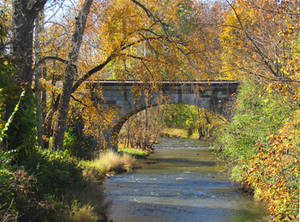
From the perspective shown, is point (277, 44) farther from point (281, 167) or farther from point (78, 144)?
point (78, 144)

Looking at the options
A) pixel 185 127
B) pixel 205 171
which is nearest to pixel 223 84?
pixel 205 171

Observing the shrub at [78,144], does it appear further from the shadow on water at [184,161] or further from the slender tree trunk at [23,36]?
the slender tree trunk at [23,36]

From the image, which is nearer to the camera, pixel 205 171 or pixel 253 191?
pixel 253 191

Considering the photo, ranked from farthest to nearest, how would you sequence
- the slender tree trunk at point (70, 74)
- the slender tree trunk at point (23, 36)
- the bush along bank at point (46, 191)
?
the slender tree trunk at point (70, 74)
the slender tree trunk at point (23, 36)
the bush along bank at point (46, 191)

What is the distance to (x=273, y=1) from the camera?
25.2 feet

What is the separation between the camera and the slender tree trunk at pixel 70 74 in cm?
903

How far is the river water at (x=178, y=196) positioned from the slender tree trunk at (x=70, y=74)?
2485 millimetres

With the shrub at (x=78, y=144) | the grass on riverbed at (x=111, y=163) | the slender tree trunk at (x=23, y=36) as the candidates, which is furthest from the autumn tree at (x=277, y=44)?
the shrub at (x=78, y=144)

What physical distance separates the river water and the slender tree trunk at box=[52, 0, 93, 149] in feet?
8.15

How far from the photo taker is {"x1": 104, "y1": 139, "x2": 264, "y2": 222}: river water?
391 inches

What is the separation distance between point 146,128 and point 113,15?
Result: 49.3 ft

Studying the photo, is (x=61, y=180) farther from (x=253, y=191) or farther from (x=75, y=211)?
(x=253, y=191)

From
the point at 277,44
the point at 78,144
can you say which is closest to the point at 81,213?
the point at 277,44

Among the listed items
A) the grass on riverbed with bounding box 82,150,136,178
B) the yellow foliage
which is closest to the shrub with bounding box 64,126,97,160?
the grass on riverbed with bounding box 82,150,136,178
